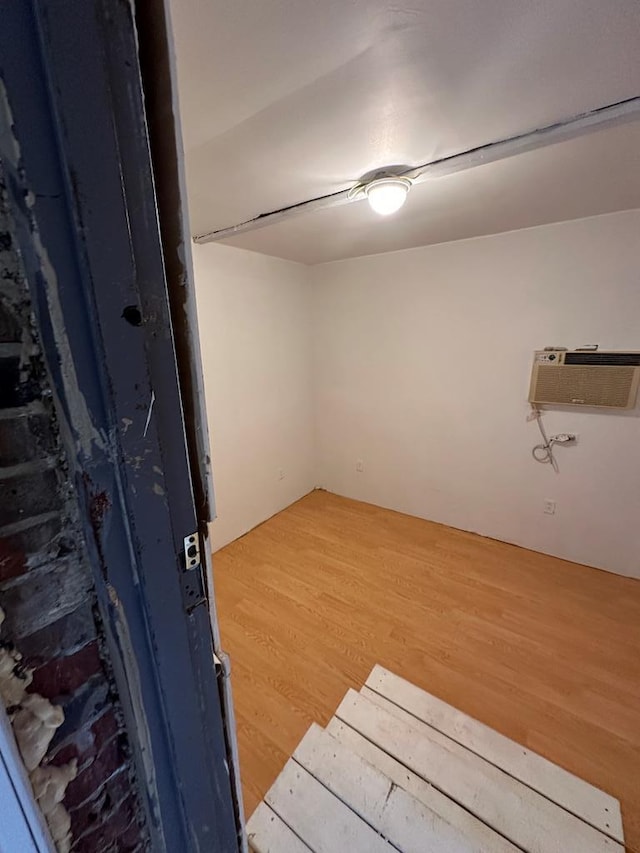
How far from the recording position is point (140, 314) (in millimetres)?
422

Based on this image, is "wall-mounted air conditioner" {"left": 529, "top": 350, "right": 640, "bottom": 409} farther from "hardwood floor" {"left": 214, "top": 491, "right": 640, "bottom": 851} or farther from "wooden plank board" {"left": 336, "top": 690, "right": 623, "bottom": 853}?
"wooden plank board" {"left": 336, "top": 690, "right": 623, "bottom": 853}

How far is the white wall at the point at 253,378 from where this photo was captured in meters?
2.41

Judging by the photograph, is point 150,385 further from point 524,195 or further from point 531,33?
point 524,195

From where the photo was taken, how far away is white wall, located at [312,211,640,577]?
83.0 inches

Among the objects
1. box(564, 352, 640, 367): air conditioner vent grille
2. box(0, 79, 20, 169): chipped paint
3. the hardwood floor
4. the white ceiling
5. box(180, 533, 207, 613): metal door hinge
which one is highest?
the white ceiling

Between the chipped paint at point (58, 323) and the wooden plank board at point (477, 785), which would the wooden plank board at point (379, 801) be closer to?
the wooden plank board at point (477, 785)

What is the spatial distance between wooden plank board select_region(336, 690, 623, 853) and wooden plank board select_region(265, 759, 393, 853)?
0.26 metres

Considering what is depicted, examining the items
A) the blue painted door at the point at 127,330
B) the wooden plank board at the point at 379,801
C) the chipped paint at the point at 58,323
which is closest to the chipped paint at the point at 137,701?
the blue painted door at the point at 127,330

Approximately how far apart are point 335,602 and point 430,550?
884 mm

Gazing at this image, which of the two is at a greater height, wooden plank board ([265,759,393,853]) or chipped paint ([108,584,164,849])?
chipped paint ([108,584,164,849])

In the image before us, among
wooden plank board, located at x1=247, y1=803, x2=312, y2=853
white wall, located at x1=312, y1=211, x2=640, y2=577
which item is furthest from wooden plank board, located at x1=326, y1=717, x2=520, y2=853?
white wall, located at x1=312, y1=211, x2=640, y2=577

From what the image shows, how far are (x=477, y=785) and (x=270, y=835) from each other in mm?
716

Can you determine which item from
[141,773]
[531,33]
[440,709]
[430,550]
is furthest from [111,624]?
[430,550]

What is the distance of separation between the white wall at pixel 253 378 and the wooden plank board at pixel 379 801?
4.25 feet
